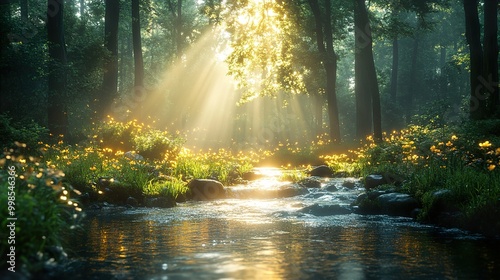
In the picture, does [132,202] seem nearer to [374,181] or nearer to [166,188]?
[166,188]

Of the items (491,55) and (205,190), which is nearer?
(205,190)

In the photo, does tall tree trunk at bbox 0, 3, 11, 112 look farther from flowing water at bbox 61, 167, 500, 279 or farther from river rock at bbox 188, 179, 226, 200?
flowing water at bbox 61, 167, 500, 279

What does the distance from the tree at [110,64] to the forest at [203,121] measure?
0.24 feet

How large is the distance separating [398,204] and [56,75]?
583 inches

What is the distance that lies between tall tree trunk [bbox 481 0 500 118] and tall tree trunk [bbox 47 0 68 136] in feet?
54.4

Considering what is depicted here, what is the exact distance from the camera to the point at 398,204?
11109 millimetres

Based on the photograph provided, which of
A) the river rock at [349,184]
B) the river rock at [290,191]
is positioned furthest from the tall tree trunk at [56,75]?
the river rock at [349,184]

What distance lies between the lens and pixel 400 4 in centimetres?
2661

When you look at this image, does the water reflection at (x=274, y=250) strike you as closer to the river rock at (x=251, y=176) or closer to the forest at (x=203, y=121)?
the forest at (x=203, y=121)

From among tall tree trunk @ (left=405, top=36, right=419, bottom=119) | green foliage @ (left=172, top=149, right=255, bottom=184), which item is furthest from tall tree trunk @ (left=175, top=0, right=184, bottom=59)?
green foliage @ (left=172, top=149, right=255, bottom=184)

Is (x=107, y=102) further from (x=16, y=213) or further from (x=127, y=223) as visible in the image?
(x=16, y=213)

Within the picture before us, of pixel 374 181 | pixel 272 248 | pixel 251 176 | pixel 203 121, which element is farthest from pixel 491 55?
pixel 203 121

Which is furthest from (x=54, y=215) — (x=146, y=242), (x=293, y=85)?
(x=293, y=85)

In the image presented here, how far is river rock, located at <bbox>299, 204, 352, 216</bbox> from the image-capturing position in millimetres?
11473
